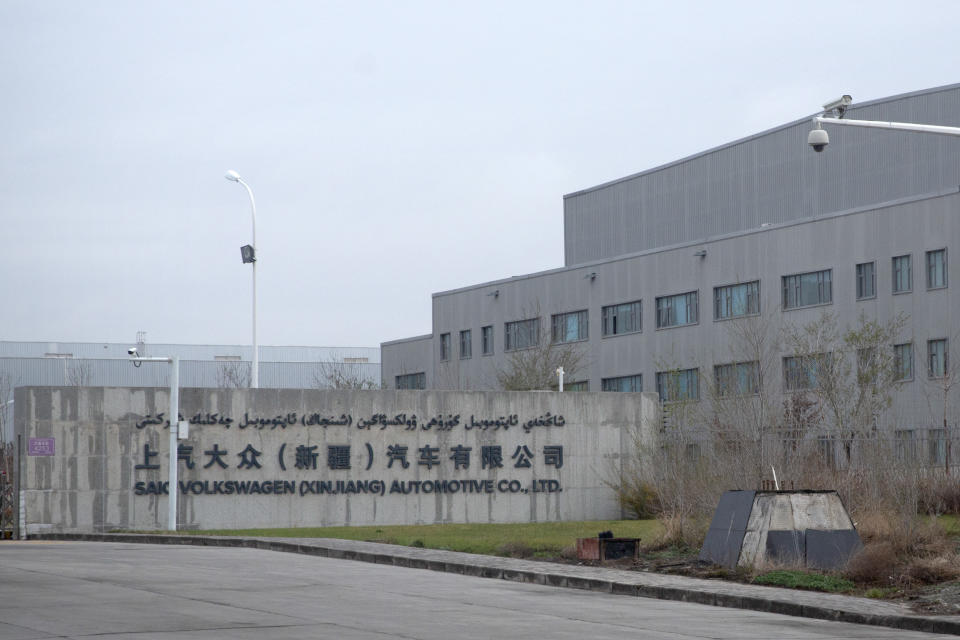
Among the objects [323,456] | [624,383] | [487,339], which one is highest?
[487,339]

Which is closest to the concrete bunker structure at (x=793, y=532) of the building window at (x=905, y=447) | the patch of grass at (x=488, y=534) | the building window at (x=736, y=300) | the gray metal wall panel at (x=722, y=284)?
the building window at (x=905, y=447)

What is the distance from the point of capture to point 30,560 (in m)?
20.6

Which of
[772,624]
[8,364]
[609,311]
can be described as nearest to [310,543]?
[772,624]

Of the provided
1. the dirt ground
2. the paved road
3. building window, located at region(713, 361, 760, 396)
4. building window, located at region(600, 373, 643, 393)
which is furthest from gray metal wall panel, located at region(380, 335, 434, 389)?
the paved road

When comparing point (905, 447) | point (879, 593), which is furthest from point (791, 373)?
point (879, 593)

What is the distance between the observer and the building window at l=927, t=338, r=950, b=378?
50.8 meters

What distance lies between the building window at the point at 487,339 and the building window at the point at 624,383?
324 inches

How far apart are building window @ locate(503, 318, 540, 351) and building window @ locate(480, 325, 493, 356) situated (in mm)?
1656

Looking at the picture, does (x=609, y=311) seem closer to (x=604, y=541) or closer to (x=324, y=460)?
(x=324, y=460)

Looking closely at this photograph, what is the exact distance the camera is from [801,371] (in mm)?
45375

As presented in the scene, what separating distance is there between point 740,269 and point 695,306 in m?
3.39

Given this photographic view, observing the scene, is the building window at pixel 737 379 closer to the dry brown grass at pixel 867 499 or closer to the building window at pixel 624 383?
the dry brown grass at pixel 867 499

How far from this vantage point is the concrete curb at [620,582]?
14602 millimetres

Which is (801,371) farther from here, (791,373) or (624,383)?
(624,383)
